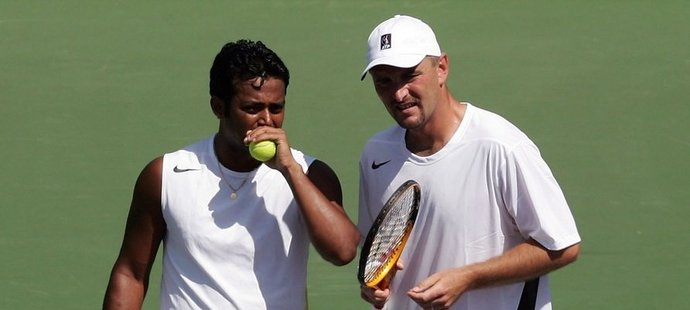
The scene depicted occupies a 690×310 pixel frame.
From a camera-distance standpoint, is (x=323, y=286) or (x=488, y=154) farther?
(x=323, y=286)

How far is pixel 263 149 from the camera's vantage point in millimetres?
4641

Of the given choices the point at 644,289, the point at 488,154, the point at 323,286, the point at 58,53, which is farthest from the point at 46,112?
the point at 488,154

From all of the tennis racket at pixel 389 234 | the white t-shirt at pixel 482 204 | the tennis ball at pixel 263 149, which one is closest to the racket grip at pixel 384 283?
the tennis racket at pixel 389 234

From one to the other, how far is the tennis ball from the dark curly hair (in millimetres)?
209

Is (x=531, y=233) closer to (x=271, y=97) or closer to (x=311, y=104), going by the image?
(x=271, y=97)

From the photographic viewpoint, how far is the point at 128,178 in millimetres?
7719

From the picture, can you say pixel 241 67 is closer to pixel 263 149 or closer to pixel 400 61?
pixel 263 149

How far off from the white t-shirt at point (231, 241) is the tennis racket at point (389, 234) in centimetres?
25

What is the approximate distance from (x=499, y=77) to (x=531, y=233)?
364cm

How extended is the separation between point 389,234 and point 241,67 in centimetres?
69

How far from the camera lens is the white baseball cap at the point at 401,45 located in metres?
4.72

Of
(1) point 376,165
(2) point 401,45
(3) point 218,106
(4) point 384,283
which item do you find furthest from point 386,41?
(4) point 384,283

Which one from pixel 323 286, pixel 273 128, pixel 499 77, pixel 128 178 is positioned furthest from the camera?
pixel 499 77

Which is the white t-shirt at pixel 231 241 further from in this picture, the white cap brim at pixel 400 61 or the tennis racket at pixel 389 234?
the white cap brim at pixel 400 61
